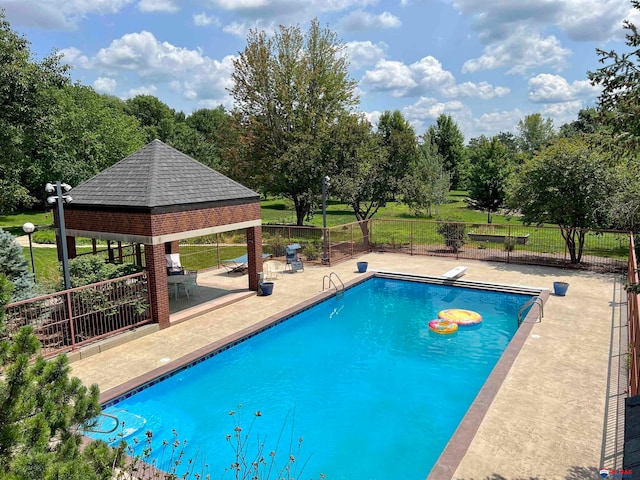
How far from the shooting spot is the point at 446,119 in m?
66.6

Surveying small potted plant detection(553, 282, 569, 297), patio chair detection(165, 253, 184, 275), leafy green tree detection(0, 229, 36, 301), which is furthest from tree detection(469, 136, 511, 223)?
leafy green tree detection(0, 229, 36, 301)

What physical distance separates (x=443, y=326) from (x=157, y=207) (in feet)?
28.2

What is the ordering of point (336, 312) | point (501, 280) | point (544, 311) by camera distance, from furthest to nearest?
1. point (501, 280)
2. point (336, 312)
3. point (544, 311)

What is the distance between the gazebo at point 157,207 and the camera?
1226cm

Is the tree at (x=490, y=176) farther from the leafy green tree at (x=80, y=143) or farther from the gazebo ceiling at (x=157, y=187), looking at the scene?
the leafy green tree at (x=80, y=143)

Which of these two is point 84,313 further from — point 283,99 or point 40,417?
point 283,99


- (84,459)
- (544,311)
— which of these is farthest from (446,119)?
(84,459)

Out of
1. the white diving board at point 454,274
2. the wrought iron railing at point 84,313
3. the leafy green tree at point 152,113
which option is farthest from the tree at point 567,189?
the leafy green tree at point 152,113

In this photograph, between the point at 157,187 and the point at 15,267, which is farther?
the point at 157,187

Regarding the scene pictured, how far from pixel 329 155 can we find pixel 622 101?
67.5ft

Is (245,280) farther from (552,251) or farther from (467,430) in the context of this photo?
(552,251)

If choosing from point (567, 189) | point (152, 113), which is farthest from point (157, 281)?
point (152, 113)

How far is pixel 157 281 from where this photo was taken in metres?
12.4

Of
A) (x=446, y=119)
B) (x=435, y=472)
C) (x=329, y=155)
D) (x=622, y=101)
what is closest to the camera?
(x=622, y=101)
